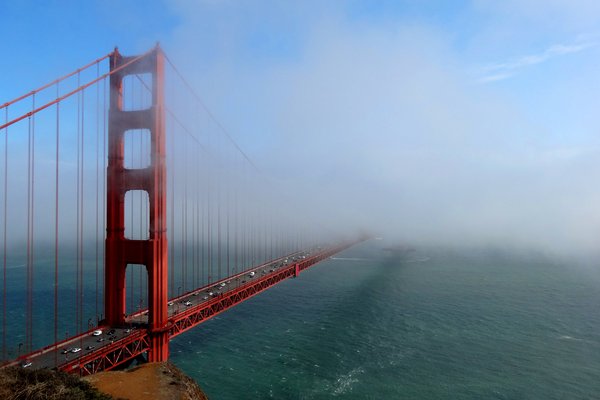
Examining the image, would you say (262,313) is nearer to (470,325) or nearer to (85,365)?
(470,325)

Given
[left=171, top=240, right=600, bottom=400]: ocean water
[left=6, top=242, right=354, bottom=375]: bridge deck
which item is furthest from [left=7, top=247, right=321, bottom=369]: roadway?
[left=171, top=240, right=600, bottom=400]: ocean water

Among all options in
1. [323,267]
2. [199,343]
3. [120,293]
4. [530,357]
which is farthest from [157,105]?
[323,267]

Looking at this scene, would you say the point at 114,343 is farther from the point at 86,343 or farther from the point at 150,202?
the point at 150,202

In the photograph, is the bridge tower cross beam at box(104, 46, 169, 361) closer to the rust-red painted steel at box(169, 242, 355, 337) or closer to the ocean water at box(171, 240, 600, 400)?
the rust-red painted steel at box(169, 242, 355, 337)

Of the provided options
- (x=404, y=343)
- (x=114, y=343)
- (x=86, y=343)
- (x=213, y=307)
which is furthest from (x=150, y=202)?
(x=404, y=343)

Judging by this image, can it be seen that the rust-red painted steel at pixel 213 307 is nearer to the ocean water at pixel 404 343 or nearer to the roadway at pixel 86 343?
the roadway at pixel 86 343
